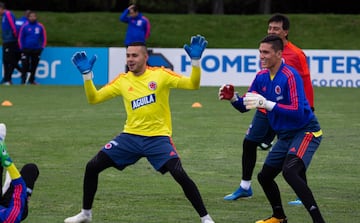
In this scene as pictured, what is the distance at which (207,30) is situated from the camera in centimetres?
3906

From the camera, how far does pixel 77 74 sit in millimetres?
30359

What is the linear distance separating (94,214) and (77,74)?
20565mm

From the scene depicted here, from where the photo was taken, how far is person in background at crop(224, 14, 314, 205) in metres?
10.6

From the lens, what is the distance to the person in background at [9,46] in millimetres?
29109

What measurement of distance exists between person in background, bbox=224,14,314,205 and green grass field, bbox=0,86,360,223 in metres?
0.21

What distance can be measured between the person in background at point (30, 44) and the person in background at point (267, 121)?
1882 cm

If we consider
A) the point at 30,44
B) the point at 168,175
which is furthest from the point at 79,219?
the point at 30,44

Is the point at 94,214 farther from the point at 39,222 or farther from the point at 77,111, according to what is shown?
the point at 77,111

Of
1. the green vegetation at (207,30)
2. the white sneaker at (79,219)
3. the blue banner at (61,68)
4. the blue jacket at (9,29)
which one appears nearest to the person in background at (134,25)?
the blue banner at (61,68)

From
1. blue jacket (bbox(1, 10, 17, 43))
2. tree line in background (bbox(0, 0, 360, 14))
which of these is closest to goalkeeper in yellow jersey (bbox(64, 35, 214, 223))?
blue jacket (bbox(1, 10, 17, 43))

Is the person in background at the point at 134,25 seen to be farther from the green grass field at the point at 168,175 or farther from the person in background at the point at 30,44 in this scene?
the green grass field at the point at 168,175

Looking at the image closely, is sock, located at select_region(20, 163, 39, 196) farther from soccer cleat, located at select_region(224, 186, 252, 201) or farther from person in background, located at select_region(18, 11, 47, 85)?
person in background, located at select_region(18, 11, 47, 85)

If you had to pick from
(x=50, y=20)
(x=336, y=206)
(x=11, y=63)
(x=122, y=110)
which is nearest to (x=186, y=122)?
(x=122, y=110)

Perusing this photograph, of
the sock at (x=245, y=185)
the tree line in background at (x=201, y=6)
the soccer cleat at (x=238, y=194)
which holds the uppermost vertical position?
the sock at (x=245, y=185)
